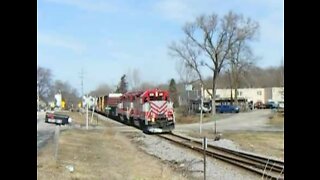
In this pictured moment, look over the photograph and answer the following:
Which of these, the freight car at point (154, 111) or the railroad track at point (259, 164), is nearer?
the railroad track at point (259, 164)

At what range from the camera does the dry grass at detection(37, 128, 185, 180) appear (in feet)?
51.2

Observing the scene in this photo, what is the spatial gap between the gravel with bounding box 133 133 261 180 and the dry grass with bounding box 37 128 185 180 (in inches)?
26.9

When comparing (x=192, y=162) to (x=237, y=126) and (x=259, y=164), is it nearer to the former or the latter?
(x=259, y=164)

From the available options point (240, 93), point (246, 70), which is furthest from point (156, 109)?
point (240, 93)

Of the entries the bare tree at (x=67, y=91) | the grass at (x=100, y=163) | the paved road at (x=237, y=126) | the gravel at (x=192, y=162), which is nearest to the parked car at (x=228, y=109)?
the paved road at (x=237, y=126)

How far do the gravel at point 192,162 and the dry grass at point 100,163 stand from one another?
68cm

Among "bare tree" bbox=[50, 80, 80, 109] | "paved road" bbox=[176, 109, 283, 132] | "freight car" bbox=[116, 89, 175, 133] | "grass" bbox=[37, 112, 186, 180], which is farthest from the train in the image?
"bare tree" bbox=[50, 80, 80, 109]

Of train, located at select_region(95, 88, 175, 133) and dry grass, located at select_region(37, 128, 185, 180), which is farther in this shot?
train, located at select_region(95, 88, 175, 133)

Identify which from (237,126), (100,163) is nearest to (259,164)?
(100,163)

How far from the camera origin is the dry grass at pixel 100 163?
15.6 metres

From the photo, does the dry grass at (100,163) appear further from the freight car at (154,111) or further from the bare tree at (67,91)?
the bare tree at (67,91)

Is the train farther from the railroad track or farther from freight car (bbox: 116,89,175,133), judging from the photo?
the railroad track
